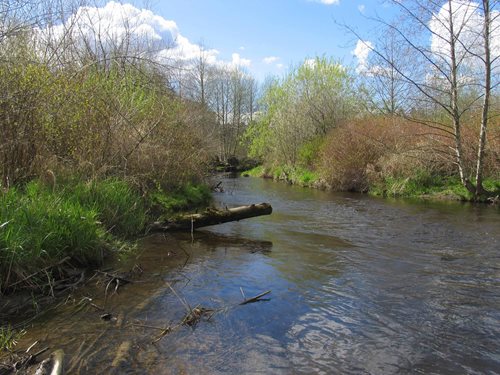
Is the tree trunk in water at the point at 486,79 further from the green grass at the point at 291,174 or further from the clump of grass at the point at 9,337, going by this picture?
the clump of grass at the point at 9,337

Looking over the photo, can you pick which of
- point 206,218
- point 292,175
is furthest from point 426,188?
point 206,218

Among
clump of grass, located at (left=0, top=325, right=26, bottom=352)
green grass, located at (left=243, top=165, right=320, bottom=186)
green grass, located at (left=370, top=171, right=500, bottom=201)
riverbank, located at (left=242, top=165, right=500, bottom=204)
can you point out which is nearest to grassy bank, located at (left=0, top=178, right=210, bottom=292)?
clump of grass, located at (left=0, top=325, right=26, bottom=352)

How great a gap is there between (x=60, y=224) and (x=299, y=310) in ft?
12.0

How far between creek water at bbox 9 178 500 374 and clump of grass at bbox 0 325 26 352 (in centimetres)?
12

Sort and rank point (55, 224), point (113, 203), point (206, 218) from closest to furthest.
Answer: point (55, 224)
point (113, 203)
point (206, 218)

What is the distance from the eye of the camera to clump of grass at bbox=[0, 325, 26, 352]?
4.01 meters

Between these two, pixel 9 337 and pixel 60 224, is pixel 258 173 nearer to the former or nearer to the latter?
pixel 60 224

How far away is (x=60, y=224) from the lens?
20.1 ft

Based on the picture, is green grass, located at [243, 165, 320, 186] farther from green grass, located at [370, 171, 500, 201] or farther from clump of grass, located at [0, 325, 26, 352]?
clump of grass, located at [0, 325, 26, 352]

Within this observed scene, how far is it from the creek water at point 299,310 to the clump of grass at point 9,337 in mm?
120

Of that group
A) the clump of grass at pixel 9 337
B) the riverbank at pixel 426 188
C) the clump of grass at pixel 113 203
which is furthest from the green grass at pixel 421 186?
the clump of grass at pixel 9 337

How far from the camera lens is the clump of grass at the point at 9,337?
4006mm

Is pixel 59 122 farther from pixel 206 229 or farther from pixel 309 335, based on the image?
pixel 309 335

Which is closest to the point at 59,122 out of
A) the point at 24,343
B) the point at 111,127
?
the point at 111,127
